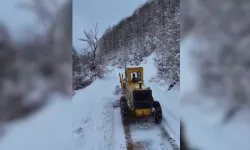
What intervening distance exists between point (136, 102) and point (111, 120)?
303 mm

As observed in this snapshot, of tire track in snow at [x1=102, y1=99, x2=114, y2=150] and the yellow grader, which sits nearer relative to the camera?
tire track in snow at [x1=102, y1=99, x2=114, y2=150]

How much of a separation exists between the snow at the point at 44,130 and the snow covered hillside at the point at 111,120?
0.09 m

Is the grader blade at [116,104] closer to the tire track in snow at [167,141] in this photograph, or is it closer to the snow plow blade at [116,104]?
the snow plow blade at [116,104]

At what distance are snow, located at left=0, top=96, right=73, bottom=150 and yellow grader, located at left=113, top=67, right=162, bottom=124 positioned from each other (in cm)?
54

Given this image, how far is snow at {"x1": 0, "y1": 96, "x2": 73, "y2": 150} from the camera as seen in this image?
2.56 metres

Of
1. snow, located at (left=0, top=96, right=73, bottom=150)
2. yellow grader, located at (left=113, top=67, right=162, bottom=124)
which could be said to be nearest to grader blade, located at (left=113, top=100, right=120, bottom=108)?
yellow grader, located at (left=113, top=67, right=162, bottom=124)

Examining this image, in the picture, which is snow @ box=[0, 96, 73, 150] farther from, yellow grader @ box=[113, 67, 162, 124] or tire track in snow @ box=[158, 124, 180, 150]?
tire track in snow @ box=[158, 124, 180, 150]

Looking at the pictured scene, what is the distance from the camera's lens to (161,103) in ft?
9.66

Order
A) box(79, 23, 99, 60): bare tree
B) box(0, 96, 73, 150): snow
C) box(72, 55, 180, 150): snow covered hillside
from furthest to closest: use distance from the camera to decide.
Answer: box(79, 23, 99, 60): bare tree → box(72, 55, 180, 150): snow covered hillside → box(0, 96, 73, 150): snow

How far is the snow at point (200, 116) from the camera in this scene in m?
2.87

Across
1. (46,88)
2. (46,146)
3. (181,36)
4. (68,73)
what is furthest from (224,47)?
(46,146)

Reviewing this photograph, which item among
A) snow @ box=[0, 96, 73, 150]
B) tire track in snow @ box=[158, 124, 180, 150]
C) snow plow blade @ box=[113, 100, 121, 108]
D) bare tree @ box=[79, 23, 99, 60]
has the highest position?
bare tree @ box=[79, 23, 99, 60]

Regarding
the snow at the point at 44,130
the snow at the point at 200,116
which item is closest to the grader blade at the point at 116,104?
the snow at the point at 44,130

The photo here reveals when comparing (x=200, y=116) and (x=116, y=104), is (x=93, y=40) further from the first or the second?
(x=200, y=116)
